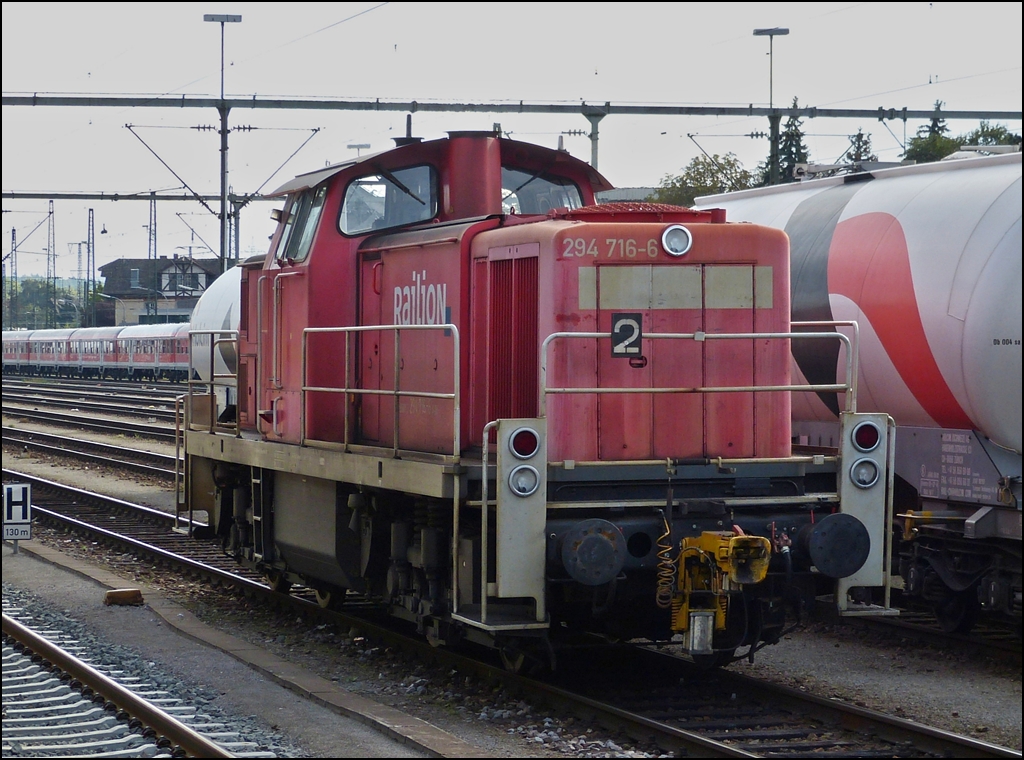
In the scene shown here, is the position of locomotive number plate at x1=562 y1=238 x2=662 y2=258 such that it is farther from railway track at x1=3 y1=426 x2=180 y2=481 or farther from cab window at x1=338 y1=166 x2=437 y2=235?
railway track at x1=3 y1=426 x2=180 y2=481

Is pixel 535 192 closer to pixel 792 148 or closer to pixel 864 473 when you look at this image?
pixel 864 473

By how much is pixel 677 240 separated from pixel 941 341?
2501 millimetres

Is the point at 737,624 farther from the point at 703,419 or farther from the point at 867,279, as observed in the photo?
the point at 867,279

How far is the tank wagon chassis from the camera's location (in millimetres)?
6727

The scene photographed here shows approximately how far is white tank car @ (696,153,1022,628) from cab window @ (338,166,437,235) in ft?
10.6

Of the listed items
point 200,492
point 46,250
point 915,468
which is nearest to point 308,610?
point 200,492

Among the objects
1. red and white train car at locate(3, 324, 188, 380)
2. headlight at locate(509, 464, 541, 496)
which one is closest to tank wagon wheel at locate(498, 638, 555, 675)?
headlight at locate(509, 464, 541, 496)

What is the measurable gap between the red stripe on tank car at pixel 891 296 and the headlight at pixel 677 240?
8.10 ft

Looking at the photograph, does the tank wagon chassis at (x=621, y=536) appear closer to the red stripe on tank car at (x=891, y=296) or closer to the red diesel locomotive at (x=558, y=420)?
the red diesel locomotive at (x=558, y=420)

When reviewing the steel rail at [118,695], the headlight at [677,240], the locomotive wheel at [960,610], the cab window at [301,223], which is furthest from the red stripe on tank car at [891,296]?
the steel rail at [118,695]

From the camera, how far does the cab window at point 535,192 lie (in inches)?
352

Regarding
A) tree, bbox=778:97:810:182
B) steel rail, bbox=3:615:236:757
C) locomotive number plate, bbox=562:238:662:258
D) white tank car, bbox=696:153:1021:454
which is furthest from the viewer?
tree, bbox=778:97:810:182

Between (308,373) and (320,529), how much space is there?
1.12 m

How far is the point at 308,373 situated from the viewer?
912 cm
